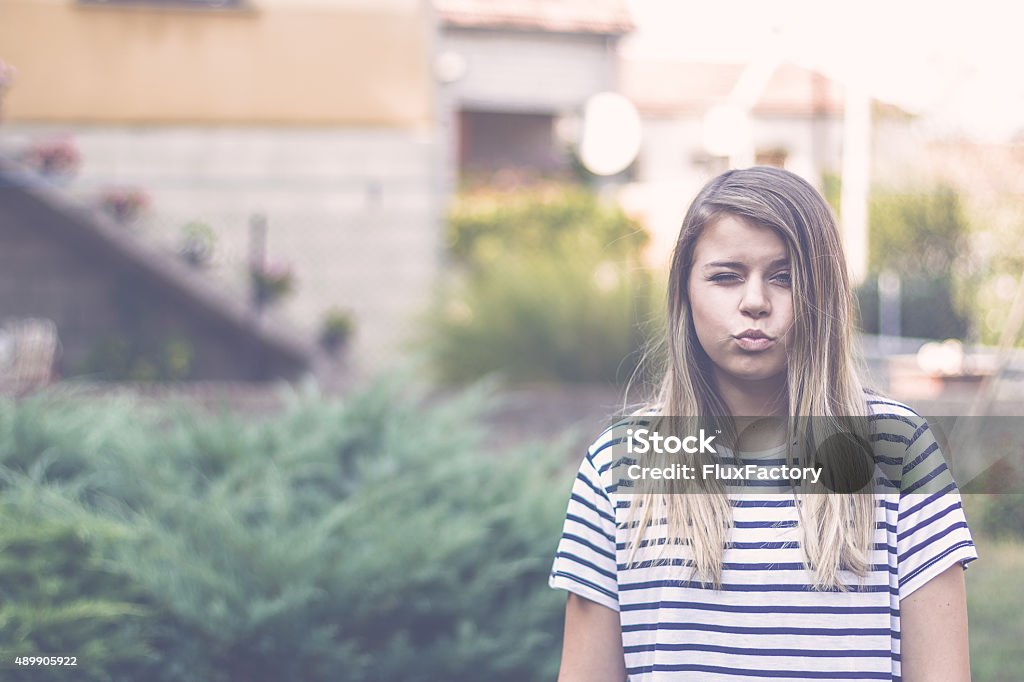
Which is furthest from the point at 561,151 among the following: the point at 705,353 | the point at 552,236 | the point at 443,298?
the point at 705,353

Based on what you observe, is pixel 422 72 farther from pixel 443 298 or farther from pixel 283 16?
pixel 443 298

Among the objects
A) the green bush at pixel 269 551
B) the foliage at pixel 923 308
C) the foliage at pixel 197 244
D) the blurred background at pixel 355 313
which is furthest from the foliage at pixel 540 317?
the foliage at pixel 923 308

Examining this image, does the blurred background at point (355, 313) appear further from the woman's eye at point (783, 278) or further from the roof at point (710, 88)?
the roof at point (710, 88)

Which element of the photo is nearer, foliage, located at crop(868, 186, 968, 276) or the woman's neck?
the woman's neck

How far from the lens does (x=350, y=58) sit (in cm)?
469

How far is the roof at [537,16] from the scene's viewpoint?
1622 centimetres

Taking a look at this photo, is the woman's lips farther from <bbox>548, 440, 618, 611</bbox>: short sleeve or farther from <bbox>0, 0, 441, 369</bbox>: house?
<bbox>0, 0, 441, 369</bbox>: house

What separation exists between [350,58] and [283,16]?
989 mm

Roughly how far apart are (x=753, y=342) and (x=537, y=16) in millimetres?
15986

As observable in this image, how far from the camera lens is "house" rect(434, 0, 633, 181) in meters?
16.3

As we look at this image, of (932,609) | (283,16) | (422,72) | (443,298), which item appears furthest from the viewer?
(443,298)

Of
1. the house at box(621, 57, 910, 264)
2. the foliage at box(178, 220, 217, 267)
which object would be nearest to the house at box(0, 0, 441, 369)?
the foliage at box(178, 220, 217, 267)

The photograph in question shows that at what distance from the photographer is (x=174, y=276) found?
8.91 metres

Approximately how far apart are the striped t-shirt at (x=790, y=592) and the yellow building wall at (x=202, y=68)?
10.4ft
